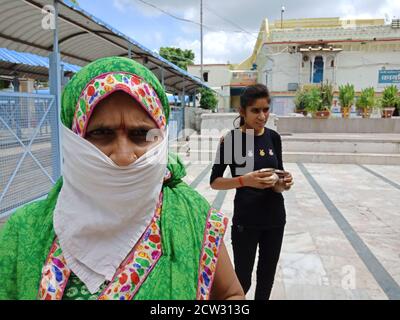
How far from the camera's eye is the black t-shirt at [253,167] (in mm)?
2021

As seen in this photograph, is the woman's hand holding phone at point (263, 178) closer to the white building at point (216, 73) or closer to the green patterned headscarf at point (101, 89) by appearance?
the green patterned headscarf at point (101, 89)

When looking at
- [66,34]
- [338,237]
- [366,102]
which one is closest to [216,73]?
[366,102]

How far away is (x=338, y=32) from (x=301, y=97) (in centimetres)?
1365

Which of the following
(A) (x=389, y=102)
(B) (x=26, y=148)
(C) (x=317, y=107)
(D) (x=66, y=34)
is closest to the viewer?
(B) (x=26, y=148)

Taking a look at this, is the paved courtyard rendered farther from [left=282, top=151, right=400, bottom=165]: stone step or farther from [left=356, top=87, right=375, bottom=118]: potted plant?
[left=356, top=87, right=375, bottom=118]: potted plant

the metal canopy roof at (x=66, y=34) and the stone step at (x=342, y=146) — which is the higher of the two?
the metal canopy roof at (x=66, y=34)

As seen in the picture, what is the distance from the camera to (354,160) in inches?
357

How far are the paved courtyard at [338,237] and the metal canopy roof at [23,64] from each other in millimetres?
7061

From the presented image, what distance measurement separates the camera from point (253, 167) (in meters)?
2.08

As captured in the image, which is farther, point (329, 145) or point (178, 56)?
point (178, 56)

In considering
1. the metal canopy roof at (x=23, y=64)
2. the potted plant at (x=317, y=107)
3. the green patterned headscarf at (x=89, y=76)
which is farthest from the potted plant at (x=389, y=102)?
the green patterned headscarf at (x=89, y=76)

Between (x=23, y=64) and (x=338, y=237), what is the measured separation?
11.4m

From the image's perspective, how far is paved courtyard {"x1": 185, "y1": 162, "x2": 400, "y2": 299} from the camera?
2.80 meters

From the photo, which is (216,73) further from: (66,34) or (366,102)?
(66,34)
